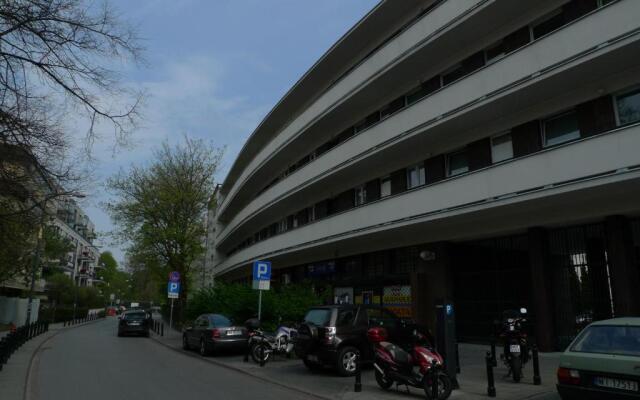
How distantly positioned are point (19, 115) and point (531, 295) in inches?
597

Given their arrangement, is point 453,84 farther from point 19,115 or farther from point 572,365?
point 19,115

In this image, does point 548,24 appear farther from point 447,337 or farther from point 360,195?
point 360,195

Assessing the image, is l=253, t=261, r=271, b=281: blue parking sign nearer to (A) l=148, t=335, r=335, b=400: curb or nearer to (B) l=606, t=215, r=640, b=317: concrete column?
(A) l=148, t=335, r=335, b=400: curb

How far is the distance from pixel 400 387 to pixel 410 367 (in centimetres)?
117

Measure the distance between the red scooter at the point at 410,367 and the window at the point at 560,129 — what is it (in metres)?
8.66

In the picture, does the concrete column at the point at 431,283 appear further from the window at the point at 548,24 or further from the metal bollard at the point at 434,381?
the metal bollard at the point at 434,381

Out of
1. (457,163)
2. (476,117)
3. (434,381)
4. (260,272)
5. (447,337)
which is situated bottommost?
(434,381)

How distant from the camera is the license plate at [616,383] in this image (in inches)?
241

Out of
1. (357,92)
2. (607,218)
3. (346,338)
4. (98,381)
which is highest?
(357,92)

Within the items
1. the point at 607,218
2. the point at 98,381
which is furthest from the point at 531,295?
the point at 98,381

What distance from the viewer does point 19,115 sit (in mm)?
8852

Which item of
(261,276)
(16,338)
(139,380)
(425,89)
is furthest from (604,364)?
(16,338)

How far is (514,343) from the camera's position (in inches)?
398

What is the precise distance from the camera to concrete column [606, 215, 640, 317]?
12.8 m
